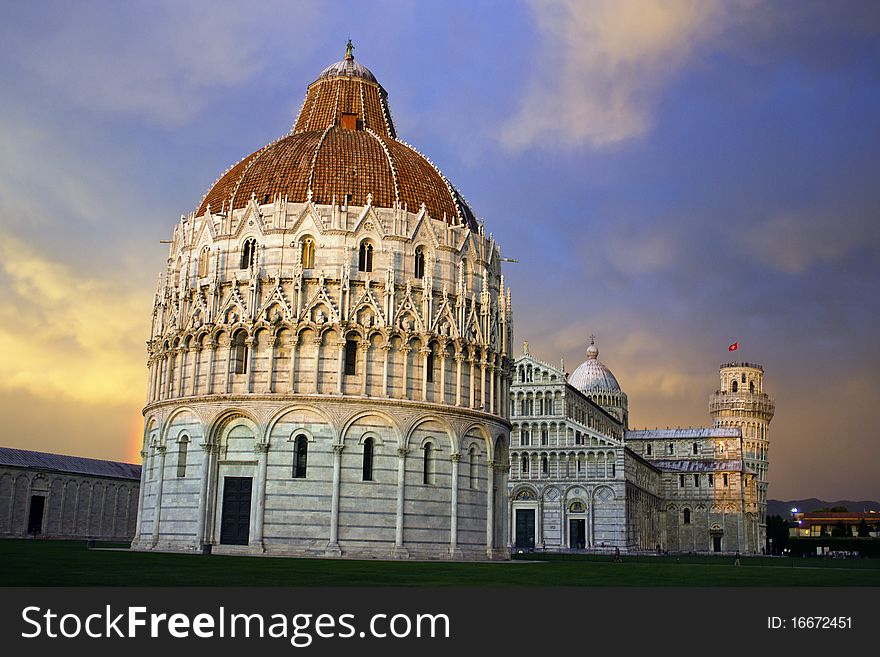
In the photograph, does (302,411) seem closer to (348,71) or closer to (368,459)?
(368,459)

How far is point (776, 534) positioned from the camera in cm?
15488

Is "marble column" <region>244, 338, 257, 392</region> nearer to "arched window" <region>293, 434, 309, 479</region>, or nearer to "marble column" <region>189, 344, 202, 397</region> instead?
"marble column" <region>189, 344, 202, 397</region>

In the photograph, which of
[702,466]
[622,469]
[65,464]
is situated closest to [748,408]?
[702,466]

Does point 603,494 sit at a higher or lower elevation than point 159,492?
higher

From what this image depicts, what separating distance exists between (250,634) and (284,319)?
37.0m

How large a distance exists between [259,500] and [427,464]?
30.3 feet

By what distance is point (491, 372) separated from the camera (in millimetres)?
58594

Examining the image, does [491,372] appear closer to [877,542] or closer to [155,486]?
[155,486]

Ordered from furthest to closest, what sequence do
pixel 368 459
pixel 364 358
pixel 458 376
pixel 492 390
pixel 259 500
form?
pixel 492 390, pixel 458 376, pixel 364 358, pixel 368 459, pixel 259 500

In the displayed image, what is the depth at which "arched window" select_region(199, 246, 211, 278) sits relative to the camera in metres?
57.9

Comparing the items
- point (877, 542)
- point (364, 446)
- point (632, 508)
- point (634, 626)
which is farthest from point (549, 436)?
point (634, 626)

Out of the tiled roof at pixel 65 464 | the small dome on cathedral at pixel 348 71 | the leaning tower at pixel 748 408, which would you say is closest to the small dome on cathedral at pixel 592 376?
the leaning tower at pixel 748 408

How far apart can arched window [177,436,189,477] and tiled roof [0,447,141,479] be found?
1844 inches

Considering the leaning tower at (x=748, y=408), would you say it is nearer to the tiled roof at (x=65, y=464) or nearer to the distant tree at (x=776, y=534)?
the distant tree at (x=776, y=534)
